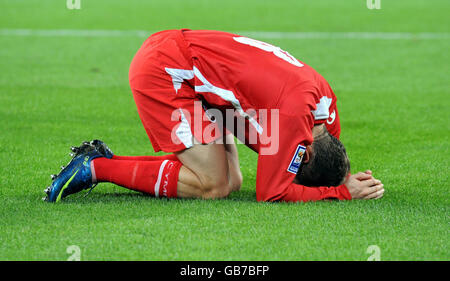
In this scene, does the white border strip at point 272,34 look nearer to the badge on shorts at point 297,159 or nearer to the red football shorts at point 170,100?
the red football shorts at point 170,100

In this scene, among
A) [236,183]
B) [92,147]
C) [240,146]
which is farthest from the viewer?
[240,146]

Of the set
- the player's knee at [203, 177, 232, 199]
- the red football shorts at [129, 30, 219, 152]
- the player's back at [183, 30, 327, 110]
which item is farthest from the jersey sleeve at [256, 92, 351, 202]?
the red football shorts at [129, 30, 219, 152]

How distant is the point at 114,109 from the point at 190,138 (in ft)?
9.41

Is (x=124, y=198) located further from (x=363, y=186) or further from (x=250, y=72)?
(x=363, y=186)

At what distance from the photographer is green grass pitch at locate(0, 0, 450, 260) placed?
3402mm

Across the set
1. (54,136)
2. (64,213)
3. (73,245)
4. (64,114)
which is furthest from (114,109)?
(73,245)

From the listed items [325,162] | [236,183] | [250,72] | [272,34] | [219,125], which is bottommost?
[272,34]

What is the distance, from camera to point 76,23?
12.4 metres

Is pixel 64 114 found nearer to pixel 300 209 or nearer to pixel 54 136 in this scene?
pixel 54 136

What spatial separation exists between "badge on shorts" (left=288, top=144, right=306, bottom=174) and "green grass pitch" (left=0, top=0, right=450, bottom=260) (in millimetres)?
203

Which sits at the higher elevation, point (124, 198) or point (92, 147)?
point (92, 147)

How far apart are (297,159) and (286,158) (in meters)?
0.06

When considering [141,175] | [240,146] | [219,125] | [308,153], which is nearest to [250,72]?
[219,125]

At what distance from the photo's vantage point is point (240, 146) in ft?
18.8
